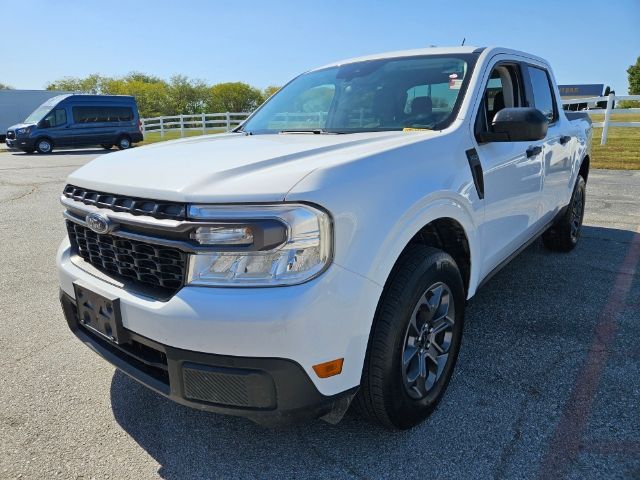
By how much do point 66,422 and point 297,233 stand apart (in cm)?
158

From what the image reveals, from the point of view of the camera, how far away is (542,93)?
4020 millimetres

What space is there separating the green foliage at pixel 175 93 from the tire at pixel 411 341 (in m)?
60.3

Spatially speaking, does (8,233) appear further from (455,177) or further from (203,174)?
(455,177)

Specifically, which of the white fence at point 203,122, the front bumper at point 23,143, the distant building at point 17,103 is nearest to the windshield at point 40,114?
the front bumper at point 23,143

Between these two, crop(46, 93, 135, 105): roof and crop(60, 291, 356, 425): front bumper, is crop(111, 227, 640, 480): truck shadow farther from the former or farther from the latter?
crop(46, 93, 135, 105): roof

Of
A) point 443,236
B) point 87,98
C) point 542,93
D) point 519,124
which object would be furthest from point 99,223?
point 87,98

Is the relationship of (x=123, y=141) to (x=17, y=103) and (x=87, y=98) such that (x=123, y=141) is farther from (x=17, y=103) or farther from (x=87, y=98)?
(x=17, y=103)

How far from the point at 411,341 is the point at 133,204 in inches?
50.0

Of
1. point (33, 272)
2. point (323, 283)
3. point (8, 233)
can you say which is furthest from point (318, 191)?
point (8, 233)

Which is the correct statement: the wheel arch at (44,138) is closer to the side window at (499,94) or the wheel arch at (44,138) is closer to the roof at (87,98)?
the roof at (87,98)

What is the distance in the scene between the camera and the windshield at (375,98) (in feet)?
9.26

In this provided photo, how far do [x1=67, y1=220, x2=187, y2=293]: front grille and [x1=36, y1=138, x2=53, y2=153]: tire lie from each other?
1962 cm

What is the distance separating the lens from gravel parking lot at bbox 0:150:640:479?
80.7 inches

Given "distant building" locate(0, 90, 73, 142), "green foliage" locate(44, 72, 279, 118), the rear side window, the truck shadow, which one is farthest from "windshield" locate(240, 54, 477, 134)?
"green foliage" locate(44, 72, 279, 118)
